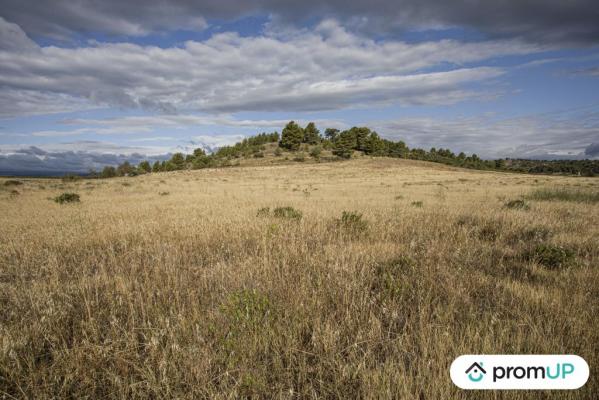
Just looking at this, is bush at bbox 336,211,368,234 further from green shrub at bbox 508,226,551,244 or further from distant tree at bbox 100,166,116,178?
distant tree at bbox 100,166,116,178

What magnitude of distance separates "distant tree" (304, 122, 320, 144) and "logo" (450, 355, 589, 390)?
110419mm

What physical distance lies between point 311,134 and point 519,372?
111108 mm

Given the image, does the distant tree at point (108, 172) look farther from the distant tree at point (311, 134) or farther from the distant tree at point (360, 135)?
the distant tree at point (360, 135)

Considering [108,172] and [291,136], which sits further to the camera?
[291,136]

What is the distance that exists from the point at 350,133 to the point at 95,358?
100738 millimetres

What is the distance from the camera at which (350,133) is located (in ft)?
324

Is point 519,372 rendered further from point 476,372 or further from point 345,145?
point 345,145

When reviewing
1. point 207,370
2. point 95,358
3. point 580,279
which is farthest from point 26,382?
point 580,279

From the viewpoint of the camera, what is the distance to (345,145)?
94.8 m

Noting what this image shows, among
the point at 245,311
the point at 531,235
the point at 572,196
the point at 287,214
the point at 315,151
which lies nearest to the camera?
the point at 245,311

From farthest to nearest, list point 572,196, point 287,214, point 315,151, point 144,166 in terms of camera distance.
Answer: point 144,166, point 315,151, point 572,196, point 287,214

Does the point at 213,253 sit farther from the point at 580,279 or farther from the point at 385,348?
the point at 580,279

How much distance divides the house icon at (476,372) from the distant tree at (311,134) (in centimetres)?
11049

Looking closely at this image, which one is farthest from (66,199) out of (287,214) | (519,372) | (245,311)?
(519,372)
